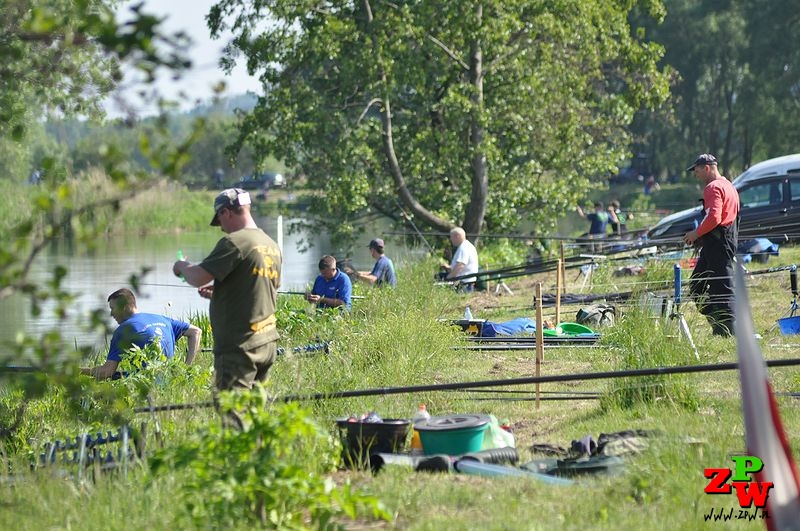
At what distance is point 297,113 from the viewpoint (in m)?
20.7

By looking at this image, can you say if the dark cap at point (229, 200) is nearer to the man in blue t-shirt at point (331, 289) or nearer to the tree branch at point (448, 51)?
the man in blue t-shirt at point (331, 289)

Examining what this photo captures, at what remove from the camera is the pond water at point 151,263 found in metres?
20.4

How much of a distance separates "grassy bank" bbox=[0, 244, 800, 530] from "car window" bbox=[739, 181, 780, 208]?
8.35 m

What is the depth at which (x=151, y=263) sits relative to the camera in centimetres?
2731

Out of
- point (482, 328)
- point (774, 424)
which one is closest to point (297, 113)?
point (482, 328)

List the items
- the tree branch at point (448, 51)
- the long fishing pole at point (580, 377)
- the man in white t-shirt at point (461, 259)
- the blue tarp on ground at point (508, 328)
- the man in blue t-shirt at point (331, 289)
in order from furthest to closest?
the tree branch at point (448, 51), the man in white t-shirt at point (461, 259), the man in blue t-shirt at point (331, 289), the blue tarp on ground at point (508, 328), the long fishing pole at point (580, 377)

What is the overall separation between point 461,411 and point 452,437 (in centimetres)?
169

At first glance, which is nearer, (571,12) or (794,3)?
(571,12)

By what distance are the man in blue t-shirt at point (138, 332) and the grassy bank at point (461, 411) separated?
48 cm

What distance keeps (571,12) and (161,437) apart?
A: 15.9m

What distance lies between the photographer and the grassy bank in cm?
514

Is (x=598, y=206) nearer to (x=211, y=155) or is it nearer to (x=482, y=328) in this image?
(x=482, y=328)

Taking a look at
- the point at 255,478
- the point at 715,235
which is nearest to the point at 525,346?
the point at 715,235

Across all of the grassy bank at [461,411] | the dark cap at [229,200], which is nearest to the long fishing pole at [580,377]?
the grassy bank at [461,411]
